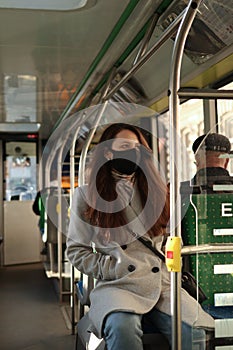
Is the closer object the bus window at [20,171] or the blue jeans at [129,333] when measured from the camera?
the blue jeans at [129,333]

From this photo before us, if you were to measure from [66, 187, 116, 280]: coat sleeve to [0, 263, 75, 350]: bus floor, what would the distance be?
1.63m

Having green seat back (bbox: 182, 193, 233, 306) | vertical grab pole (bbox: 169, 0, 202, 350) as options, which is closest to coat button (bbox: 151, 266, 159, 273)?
green seat back (bbox: 182, 193, 233, 306)

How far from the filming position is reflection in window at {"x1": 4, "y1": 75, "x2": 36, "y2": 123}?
409cm

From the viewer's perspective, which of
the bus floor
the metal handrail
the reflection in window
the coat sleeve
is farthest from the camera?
the reflection in window

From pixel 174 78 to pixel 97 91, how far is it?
240 centimetres

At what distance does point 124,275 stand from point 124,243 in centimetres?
15

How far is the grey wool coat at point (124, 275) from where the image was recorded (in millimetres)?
1985

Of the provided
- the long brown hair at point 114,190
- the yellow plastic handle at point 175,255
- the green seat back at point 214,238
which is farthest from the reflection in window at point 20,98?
the yellow plastic handle at point 175,255

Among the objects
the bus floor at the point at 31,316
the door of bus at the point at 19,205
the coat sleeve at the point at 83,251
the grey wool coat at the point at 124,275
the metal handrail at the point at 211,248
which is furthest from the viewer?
the door of bus at the point at 19,205

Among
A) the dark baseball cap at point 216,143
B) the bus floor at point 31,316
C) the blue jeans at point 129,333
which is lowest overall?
the bus floor at point 31,316

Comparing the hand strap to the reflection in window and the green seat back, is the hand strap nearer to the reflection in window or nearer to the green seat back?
the green seat back

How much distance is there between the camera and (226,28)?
8.21 ft

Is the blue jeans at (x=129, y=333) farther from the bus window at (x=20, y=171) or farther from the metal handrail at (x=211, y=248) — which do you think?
the bus window at (x=20, y=171)

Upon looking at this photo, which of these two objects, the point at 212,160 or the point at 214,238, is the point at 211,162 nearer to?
the point at 212,160
